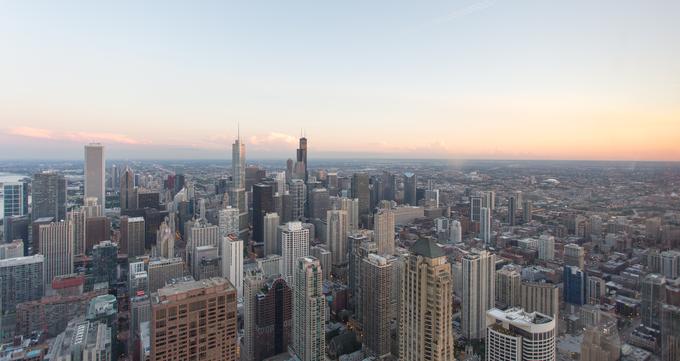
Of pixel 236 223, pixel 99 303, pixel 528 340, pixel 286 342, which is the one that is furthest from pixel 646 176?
pixel 236 223

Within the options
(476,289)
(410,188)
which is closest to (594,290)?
(476,289)

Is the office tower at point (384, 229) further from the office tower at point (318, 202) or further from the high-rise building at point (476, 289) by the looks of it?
the office tower at point (318, 202)

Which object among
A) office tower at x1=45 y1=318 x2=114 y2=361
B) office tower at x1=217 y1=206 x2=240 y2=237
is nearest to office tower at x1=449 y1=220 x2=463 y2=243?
office tower at x1=45 y1=318 x2=114 y2=361

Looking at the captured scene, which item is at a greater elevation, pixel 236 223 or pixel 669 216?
pixel 669 216

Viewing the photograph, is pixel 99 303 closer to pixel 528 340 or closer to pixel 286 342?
pixel 286 342

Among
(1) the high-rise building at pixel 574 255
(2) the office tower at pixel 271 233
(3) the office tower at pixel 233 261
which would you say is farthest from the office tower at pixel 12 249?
(1) the high-rise building at pixel 574 255

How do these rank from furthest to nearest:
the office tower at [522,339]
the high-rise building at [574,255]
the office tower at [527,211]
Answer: the office tower at [527,211] → the high-rise building at [574,255] → the office tower at [522,339]
